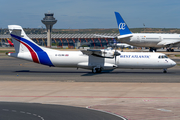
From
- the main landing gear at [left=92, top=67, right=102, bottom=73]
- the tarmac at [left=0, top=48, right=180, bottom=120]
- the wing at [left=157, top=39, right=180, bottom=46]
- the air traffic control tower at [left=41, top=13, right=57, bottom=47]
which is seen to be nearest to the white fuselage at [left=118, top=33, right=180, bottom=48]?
the wing at [left=157, top=39, right=180, bottom=46]

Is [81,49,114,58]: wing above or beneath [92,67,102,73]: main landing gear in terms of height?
above

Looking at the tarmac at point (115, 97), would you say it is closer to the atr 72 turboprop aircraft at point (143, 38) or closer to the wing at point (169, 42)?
the atr 72 turboprop aircraft at point (143, 38)

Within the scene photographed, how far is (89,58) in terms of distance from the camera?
36312 millimetres

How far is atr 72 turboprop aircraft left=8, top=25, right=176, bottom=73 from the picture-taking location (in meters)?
35.6

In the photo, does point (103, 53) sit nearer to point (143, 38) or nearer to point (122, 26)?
point (122, 26)

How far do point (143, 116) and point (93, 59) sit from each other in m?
22.7

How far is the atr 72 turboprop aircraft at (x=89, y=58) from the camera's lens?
35562 mm

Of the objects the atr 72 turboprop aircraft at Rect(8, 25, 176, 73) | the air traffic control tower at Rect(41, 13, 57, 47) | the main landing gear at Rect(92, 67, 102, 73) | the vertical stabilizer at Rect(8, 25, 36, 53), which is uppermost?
the air traffic control tower at Rect(41, 13, 57, 47)

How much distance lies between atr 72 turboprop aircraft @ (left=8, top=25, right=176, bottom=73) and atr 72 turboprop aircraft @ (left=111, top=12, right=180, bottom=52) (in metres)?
37.2

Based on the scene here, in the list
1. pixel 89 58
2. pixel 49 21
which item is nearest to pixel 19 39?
pixel 89 58

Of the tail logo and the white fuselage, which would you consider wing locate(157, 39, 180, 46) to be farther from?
the tail logo

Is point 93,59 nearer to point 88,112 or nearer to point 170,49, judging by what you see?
point 88,112

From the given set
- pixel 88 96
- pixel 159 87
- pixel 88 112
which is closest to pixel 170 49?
pixel 159 87

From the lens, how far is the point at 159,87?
24.5 m
